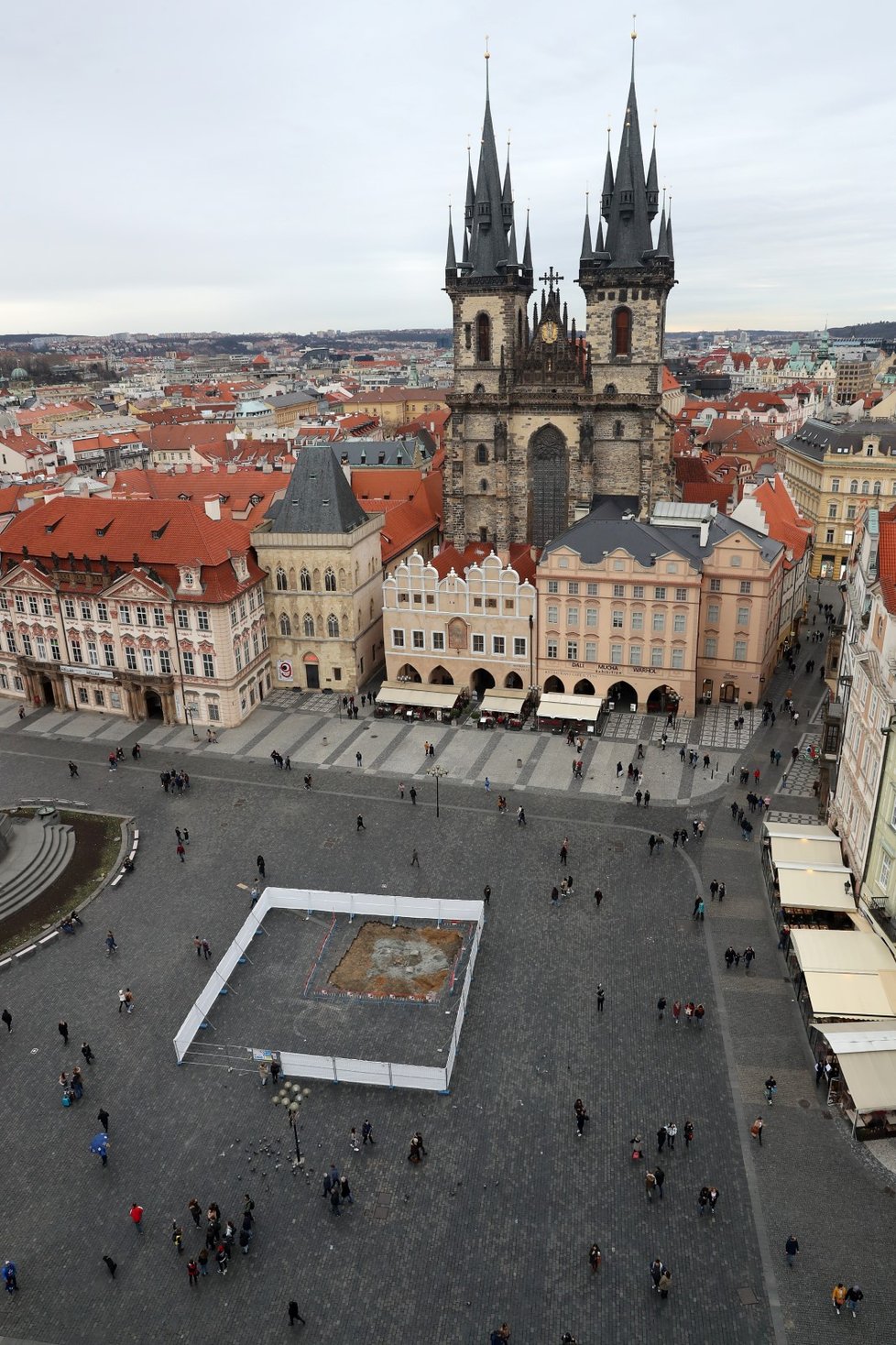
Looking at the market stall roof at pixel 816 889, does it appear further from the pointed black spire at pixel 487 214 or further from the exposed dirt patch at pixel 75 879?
the pointed black spire at pixel 487 214

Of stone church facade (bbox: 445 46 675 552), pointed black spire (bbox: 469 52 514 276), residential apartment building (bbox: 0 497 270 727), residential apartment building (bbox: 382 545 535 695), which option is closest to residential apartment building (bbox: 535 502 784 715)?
residential apartment building (bbox: 382 545 535 695)

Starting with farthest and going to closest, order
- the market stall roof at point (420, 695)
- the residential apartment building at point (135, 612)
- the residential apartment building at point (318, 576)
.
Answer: the residential apartment building at point (318, 576) < the market stall roof at point (420, 695) < the residential apartment building at point (135, 612)

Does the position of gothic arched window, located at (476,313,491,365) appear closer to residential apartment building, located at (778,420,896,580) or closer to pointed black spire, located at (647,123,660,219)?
pointed black spire, located at (647,123,660,219)

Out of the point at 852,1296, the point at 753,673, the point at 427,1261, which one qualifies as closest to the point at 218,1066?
the point at 427,1261

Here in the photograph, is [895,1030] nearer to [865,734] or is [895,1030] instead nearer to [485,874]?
[865,734]

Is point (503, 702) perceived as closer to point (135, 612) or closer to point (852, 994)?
point (135, 612)

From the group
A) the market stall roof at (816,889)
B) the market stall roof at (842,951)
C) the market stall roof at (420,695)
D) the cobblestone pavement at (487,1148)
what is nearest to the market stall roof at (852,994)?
the market stall roof at (842,951)
